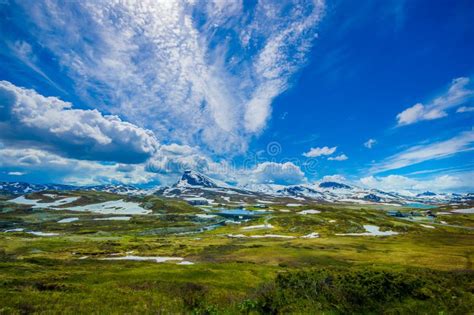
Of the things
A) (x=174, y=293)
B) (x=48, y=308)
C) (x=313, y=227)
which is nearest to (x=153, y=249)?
(x=174, y=293)

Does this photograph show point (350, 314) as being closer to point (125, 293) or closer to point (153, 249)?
point (125, 293)

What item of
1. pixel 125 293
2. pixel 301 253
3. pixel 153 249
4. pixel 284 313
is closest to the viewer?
pixel 284 313

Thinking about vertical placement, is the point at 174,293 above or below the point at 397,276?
below

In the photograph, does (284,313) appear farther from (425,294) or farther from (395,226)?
(395,226)

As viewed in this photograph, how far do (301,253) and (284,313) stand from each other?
67796 mm

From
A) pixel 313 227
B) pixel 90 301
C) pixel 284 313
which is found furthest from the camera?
pixel 313 227

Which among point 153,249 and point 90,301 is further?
point 153,249

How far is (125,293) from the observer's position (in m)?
32.4

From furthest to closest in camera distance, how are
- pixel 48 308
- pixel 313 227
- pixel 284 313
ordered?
pixel 313 227 → pixel 48 308 → pixel 284 313

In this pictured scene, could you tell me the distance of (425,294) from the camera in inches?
1025

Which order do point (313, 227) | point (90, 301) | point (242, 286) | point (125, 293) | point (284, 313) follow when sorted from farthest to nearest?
1. point (313, 227)
2. point (242, 286)
3. point (125, 293)
4. point (90, 301)
5. point (284, 313)

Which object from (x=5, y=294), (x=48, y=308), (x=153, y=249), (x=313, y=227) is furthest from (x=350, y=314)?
(x=313, y=227)

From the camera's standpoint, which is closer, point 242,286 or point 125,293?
point 125,293

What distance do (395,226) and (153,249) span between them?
537ft
